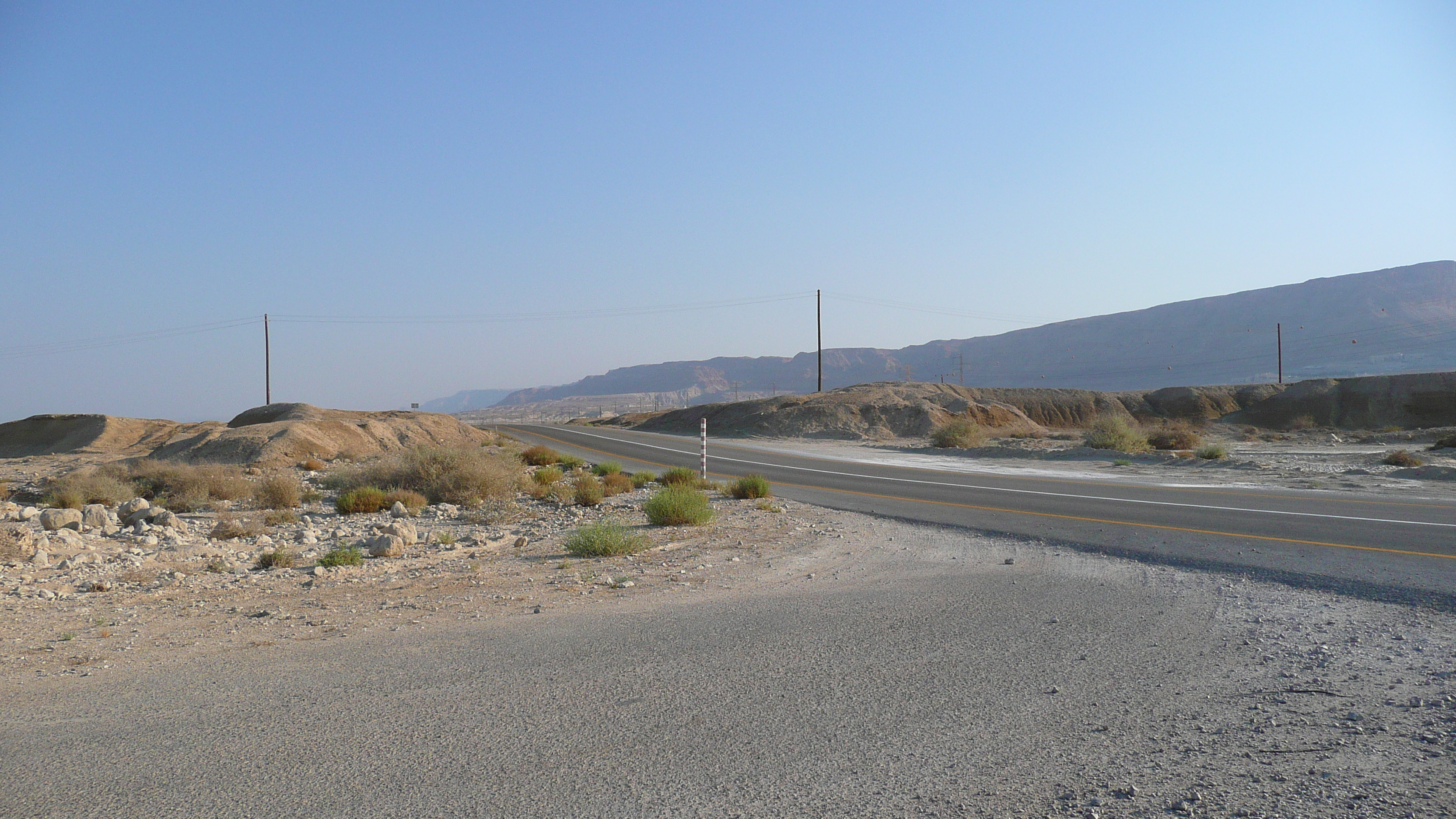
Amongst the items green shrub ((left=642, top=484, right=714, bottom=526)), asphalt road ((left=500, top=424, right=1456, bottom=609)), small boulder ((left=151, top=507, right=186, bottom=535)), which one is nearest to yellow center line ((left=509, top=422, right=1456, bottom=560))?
asphalt road ((left=500, top=424, right=1456, bottom=609))

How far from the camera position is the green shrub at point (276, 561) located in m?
9.83

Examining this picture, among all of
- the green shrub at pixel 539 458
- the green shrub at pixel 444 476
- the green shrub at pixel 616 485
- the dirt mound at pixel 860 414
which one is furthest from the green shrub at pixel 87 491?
the dirt mound at pixel 860 414

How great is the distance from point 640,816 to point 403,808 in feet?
3.36

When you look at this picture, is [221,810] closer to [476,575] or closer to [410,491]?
[476,575]

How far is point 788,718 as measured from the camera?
4418mm

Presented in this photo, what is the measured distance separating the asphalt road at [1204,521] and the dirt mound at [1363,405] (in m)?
51.5

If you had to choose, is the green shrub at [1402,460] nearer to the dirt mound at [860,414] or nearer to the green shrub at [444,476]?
the green shrub at [444,476]

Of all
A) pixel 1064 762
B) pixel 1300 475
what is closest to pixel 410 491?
pixel 1064 762

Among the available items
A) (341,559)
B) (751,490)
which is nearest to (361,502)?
(341,559)

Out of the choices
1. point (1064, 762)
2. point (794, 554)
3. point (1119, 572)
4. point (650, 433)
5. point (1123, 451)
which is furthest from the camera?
point (650, 433)

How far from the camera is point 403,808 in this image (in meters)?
3.43

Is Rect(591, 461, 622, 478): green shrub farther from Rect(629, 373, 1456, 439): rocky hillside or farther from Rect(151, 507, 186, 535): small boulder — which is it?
Rect(629, 373, 1456, 439): rocky hillside

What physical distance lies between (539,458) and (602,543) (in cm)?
1846

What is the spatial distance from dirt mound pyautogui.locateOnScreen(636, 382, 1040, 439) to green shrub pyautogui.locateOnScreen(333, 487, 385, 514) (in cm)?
3693
